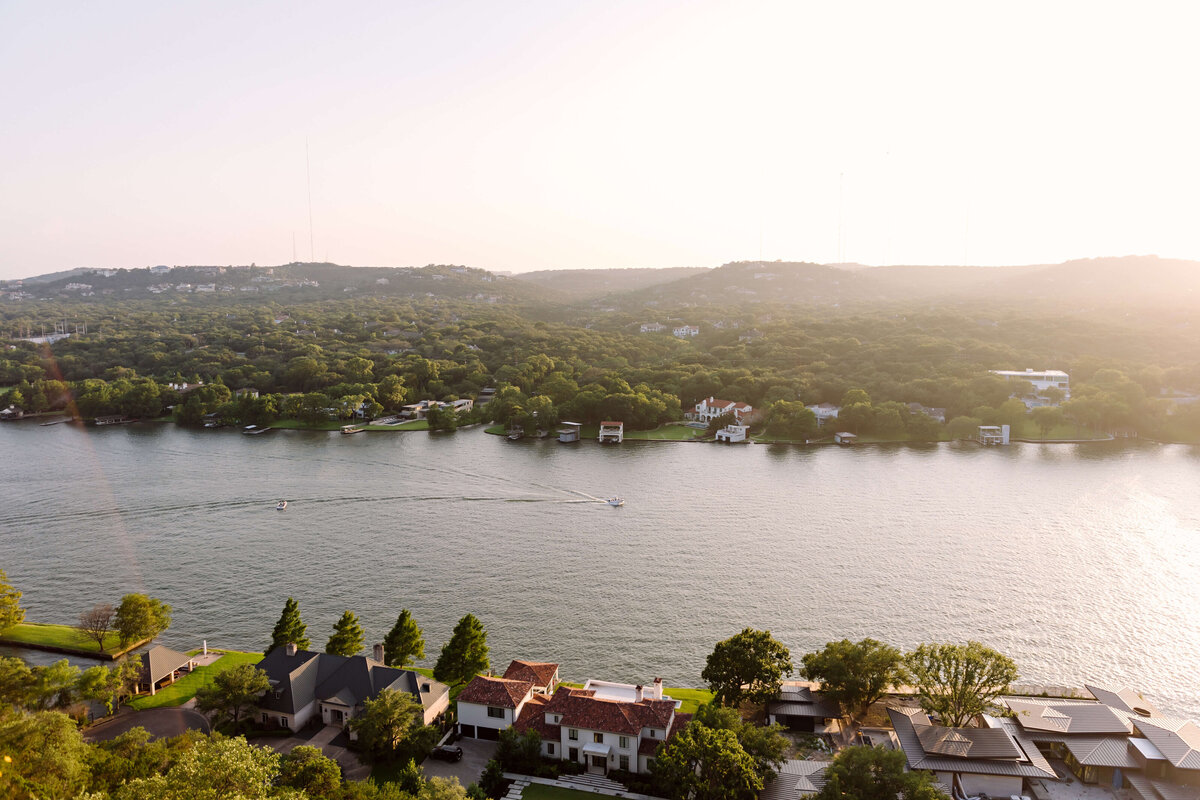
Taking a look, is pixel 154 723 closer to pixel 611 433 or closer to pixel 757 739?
pixel 757 739

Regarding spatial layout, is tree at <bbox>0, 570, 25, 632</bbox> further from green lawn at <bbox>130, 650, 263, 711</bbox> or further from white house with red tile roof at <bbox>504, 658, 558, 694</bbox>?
white house with red tile roof at <bbox>504, 658, 558, 694</bbox>

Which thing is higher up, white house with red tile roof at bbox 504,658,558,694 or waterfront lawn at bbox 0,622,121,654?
white house with red tile roof at bbox 504,658,558,694

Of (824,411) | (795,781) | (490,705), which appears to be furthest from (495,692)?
(824,411)

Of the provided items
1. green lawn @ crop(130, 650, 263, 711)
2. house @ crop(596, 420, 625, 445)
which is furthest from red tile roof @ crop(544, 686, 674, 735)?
house @ crop(596, 420, 625, 445)

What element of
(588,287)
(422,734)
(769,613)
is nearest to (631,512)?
(769,613)

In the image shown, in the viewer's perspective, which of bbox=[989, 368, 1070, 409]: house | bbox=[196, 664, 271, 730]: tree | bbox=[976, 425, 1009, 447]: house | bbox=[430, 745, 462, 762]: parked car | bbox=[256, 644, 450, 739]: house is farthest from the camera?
bbox=[989, 368, 1070, 409]: house

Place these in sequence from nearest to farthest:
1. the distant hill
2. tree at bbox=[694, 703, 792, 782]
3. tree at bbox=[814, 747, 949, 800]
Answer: tree at bbox=[814, 747, 949, 800]
tree at bbox=[694, 703, 792, 782]
the distant hill
